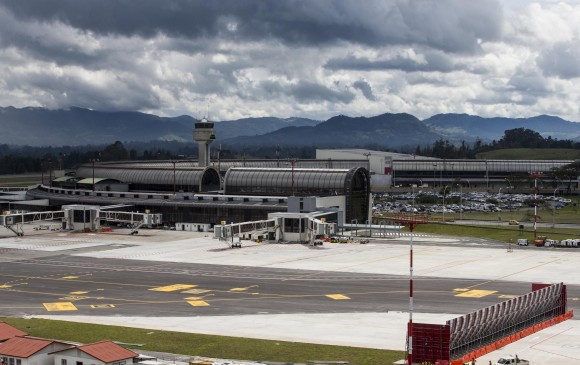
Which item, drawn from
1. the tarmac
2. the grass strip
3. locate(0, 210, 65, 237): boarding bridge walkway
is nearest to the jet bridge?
locate(0, 210, 65, 237): boarding bridge walkway

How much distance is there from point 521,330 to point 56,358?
40.0m

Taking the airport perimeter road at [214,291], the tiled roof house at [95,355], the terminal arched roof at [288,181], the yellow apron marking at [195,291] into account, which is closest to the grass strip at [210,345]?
the airport perimeter road at [214,291]

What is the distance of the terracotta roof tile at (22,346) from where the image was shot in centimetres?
5904

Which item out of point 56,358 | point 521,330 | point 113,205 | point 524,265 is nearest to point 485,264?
point 524,265

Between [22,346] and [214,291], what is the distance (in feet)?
121

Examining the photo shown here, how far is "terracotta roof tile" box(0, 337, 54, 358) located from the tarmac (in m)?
16.9

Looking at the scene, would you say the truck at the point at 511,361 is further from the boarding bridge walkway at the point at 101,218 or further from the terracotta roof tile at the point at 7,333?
the boarding bridge walkway at the point at 101,218

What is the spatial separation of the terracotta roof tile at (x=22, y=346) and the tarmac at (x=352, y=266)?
16.9 meters

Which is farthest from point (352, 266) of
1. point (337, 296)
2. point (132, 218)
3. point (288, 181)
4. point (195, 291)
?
point (288, 181)

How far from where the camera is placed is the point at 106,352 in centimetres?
5809

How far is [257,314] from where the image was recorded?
8169cm

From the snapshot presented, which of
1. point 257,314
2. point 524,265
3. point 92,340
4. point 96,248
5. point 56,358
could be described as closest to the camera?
point 56,358

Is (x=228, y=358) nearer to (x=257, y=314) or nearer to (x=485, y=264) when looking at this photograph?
(x=257, y=314)

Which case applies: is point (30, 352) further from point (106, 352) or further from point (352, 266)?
point (352, 266)
